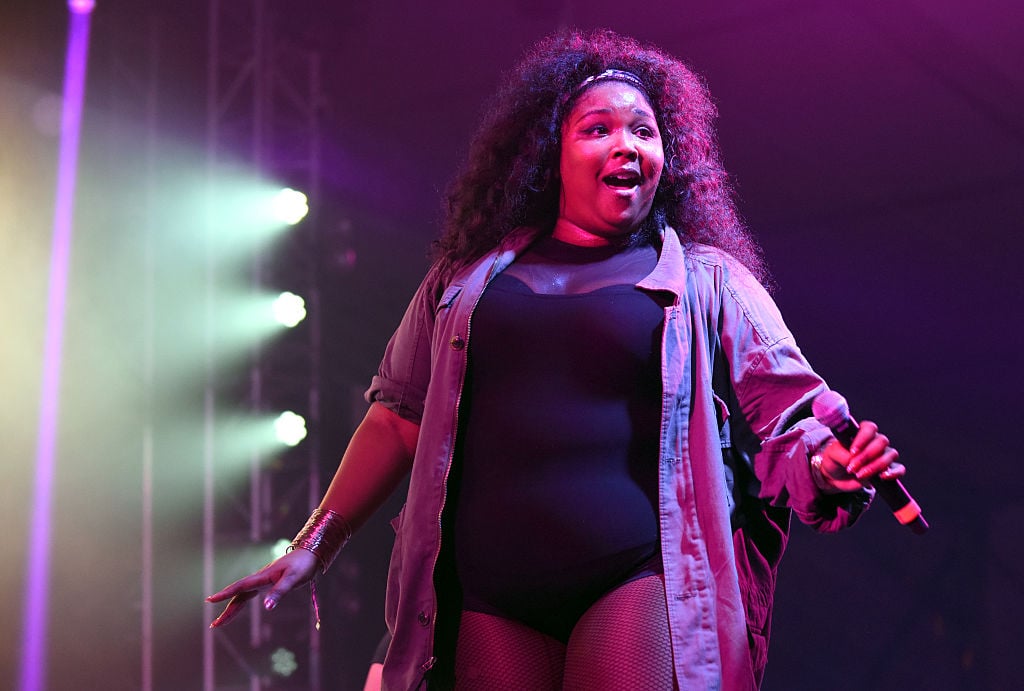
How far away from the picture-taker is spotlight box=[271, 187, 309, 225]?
5.63 m

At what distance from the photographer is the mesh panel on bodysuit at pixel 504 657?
1637 millimetres

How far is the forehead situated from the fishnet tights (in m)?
1.00

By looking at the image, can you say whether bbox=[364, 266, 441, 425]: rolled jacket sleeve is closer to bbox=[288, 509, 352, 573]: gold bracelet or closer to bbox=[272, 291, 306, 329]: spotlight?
bbox=[288, 509, 352, 573]: gold bracelet

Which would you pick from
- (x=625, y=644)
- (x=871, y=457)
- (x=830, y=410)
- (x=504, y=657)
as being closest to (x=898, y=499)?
(x=871, y=457)

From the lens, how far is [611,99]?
2.08 metres

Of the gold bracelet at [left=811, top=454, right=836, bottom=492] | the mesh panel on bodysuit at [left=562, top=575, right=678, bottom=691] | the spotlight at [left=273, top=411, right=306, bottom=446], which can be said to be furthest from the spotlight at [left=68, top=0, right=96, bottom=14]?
the gold bracelet at [left=811, top=454, right=836, bottom=492]

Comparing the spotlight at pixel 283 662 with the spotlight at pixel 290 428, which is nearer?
the spotlight at pixel 283 662

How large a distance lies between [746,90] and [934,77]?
2.64ft

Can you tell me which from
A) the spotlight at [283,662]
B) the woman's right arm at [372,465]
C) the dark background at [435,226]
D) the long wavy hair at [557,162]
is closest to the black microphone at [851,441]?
the long wavy hair at [557,162]

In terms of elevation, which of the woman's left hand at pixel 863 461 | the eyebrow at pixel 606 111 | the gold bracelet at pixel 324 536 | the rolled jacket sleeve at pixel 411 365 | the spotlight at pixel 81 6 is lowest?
the gold bracelet at pixel 324 536

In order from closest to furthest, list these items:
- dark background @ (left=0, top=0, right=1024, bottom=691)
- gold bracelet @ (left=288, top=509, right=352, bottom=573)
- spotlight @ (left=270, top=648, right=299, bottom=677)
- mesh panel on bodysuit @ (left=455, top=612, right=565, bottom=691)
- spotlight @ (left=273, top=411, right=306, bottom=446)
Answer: mesh panel on bodysuit @ (left=455, top=612, right=565, bottom=691)
gold bracelet @ (left=288, top=509, right=352, bottom=573)
dark background @ (left=0, top=0, right=1024, bottom=691)
spotlight @ (left=270, top=648, right=299, bottom=677)
spotlight @ (left=273, top=411, right=306, bottom=446)

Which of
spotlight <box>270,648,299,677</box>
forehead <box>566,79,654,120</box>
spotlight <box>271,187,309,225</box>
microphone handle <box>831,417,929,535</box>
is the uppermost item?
spotlight <box>271,187,309,225</box>

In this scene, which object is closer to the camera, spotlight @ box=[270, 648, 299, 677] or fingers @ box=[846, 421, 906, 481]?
fingers @ box=[846, 421, 906, 481]

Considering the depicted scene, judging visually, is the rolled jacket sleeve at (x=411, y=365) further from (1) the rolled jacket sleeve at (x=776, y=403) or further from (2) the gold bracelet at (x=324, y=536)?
(1) the rolled jacket sleeve at (x=776, y=403)
